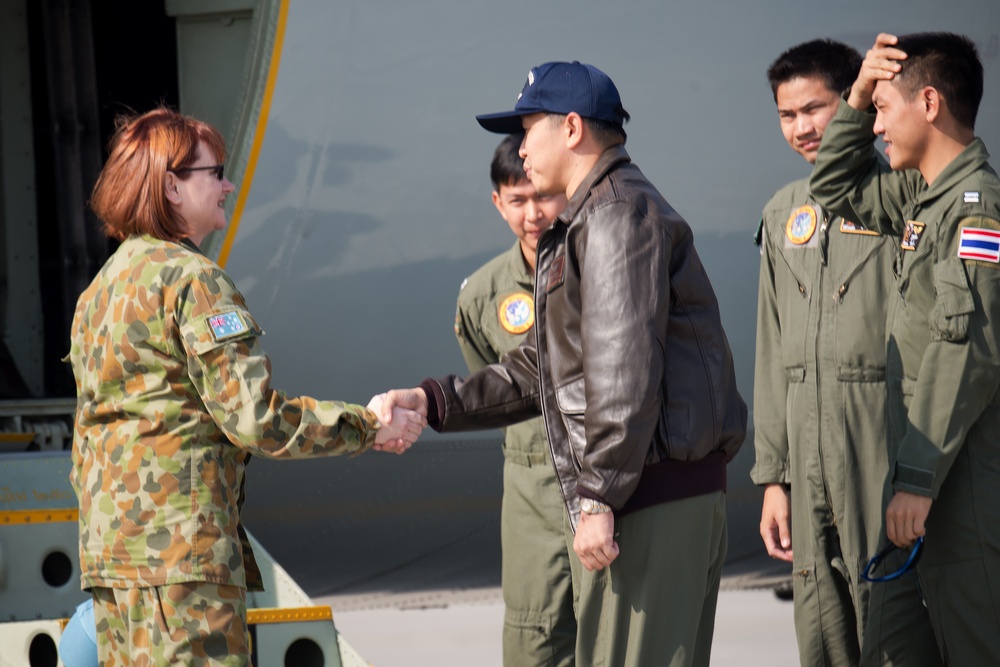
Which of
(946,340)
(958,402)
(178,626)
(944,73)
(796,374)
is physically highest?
(944,73)

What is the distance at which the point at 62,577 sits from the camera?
3.48 m

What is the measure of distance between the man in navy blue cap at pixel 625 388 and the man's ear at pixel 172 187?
0.70 m

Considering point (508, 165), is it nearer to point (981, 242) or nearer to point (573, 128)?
point (573, 128)

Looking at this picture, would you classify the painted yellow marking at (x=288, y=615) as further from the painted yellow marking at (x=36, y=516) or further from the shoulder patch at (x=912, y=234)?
the shoulder patch at (x=912, y=234)

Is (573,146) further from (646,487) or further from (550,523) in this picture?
(550,523)

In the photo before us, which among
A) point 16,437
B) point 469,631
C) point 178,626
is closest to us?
point 178,626

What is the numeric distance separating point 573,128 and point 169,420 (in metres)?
0.98

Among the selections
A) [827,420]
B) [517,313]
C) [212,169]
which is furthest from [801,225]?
[212,169]

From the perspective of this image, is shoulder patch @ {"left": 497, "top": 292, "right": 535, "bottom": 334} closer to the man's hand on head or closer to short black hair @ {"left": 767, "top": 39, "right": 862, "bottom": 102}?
short black hair @ {"left": 767, "top": 39, "right": 862, "bottom": 102}

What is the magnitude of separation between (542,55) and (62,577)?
235 cm

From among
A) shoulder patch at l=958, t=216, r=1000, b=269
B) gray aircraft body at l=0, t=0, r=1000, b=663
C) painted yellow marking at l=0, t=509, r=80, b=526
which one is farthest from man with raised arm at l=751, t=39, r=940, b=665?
painted yellow marking at l=0, t=509, r=80, b=526

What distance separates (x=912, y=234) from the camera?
2.81 meters

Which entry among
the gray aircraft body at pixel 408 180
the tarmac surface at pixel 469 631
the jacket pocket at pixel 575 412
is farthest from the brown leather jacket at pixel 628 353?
the tarmac surface at pixel 469 631

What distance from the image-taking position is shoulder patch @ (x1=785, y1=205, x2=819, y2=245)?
3.43 m
